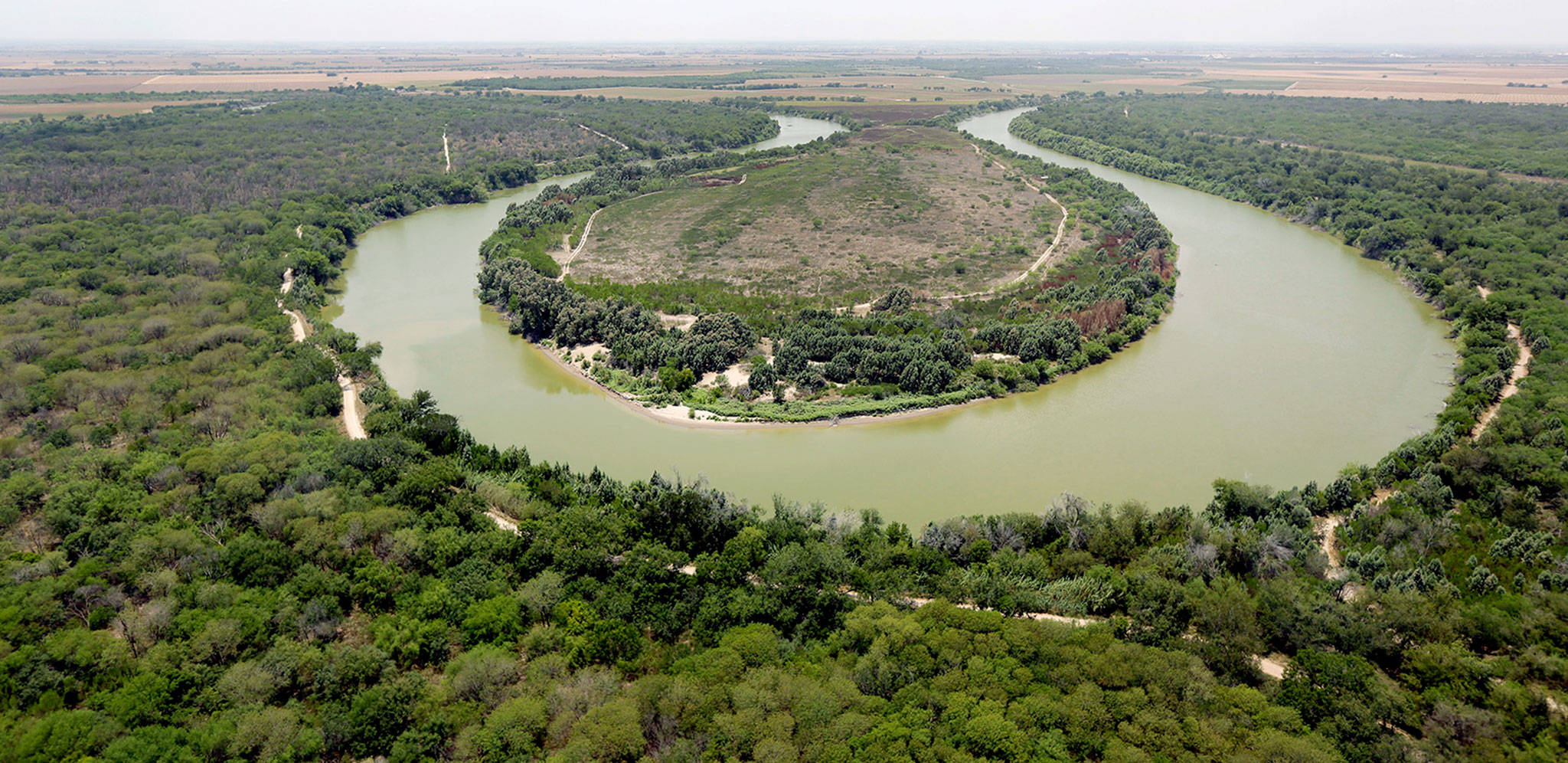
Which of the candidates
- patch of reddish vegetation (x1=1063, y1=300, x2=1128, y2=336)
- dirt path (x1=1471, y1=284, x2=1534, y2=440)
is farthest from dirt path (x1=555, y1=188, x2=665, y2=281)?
dirt path (x1=1471, y1=284, x2=1534, y2=440)

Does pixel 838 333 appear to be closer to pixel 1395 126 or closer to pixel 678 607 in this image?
pixel 678 607

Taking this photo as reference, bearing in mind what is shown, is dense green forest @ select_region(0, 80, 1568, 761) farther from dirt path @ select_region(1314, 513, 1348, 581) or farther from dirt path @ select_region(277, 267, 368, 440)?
dirt path @ select_region(277, 267, 368, 440)

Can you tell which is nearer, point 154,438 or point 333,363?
point 154,438

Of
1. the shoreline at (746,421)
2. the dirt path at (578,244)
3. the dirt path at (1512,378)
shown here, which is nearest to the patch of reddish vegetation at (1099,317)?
the shoreline at (746,421)

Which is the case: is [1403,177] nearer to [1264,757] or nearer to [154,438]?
[1264,757]

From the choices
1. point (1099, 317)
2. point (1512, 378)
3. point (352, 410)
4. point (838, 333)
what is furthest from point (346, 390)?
point (1512, 378)

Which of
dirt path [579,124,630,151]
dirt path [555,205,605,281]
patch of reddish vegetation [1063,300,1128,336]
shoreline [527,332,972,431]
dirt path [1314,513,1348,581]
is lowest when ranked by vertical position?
dirt path [1314,513,1348,581]

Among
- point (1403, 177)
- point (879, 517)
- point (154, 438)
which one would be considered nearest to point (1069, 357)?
point (879, 517)
